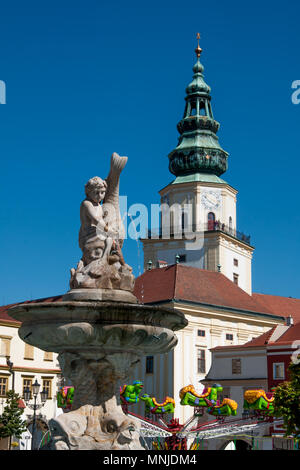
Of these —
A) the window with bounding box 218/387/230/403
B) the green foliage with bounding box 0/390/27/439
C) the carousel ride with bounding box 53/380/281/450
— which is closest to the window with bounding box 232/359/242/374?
the window with bounding box 218/387/230/403

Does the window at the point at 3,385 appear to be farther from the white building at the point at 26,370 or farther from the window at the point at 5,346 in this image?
the window at the point at 5,346

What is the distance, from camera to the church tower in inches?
2502

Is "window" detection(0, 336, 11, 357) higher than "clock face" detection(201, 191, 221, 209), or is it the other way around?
"clock face" detection(201, 191, 221, 209)

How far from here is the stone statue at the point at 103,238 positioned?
518 inches

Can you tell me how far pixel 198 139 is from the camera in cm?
7000

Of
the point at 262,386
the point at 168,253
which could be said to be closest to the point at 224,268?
the point at 168,253

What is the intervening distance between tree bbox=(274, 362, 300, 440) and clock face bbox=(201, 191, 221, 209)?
4000 centimetres

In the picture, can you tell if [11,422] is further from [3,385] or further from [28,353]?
[28,353]

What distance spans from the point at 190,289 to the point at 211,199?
16.5 meters

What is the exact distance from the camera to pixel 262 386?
1651 inches

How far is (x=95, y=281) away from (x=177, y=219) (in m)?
53.5

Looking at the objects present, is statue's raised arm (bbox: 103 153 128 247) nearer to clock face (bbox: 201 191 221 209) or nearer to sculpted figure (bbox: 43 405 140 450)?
sculpted figure (bbox: 43 405 140 450)

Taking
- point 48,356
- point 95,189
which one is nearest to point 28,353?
point 48,356

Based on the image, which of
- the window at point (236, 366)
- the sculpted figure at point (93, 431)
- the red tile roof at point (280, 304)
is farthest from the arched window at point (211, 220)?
the sculpted figure at point (93, 431)
